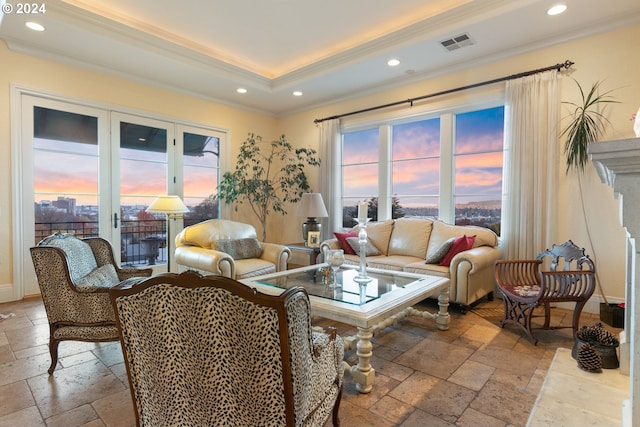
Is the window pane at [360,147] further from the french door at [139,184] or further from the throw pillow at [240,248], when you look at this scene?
the french door at [139,184]

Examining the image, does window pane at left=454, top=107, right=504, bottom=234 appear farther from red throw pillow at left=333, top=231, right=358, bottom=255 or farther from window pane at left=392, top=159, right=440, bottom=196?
red throw pillow at left=333, top=231, right=358, bottom=255

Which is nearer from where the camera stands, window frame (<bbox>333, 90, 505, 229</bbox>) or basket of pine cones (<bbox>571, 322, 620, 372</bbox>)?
basket of pine cones (<bbox>571, 322, 620, 372</bbox>)

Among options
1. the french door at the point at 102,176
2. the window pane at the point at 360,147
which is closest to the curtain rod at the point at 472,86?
the window pane at the point at 360,147

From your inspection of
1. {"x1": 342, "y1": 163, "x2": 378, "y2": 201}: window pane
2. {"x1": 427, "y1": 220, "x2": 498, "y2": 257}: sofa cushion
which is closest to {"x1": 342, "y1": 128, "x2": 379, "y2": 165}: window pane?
{"x1": 342, "y1": 163, "x2": 378, "y2": 201}: window pane

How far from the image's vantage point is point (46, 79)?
3893 millimetres

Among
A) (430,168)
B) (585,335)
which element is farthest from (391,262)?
(585,335)

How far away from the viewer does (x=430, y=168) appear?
185 inches

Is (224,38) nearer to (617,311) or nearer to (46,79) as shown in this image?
(46,79)

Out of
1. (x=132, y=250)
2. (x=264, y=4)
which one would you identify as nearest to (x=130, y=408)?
(x=132, y=250)

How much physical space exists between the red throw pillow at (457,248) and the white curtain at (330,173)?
2.27 metres

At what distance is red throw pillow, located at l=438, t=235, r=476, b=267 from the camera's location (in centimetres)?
356

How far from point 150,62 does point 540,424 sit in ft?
16.5

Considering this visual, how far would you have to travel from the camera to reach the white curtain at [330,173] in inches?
216

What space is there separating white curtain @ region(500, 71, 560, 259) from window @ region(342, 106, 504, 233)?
33cm
